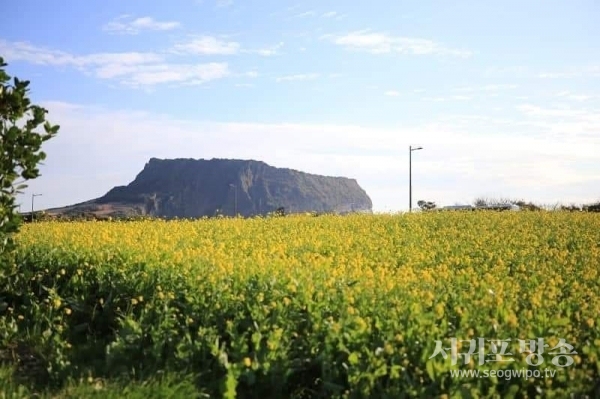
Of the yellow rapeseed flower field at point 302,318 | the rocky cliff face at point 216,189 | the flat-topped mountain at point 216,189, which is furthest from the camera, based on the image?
the rocky cliff face at point 216,189

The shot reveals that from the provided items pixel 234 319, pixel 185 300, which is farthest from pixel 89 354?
pixel 234 319

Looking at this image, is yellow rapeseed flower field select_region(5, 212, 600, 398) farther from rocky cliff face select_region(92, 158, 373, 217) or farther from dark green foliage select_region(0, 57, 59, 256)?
rocky cliff face select_region(92, 158, 373, 217)

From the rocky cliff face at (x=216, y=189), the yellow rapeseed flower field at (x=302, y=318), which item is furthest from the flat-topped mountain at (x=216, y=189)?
the yellow rapeseed flower field at (x=302, y=318)

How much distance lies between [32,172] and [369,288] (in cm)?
375

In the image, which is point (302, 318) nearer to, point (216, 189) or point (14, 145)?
point (14, 145)

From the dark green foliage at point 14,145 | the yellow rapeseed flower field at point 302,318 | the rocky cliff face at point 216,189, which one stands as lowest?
the yellow rapeseed flower field at point 302,318

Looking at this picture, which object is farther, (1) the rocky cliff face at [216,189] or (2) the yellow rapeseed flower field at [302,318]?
(1) the rocky cliff face at [216,189]

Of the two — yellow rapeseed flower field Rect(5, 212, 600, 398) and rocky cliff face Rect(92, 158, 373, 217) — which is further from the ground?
rocky cliff face Rect(92, 158, 373, 217)

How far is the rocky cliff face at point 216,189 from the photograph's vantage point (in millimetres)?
108562

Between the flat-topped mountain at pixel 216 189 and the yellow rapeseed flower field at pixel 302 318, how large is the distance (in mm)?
94663

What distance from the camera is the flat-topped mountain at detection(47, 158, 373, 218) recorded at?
356ft

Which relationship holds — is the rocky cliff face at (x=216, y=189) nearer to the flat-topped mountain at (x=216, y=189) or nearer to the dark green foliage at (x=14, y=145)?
the flat-topped mountain at (x=216, y=189)

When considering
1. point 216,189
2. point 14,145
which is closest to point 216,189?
point 216,189

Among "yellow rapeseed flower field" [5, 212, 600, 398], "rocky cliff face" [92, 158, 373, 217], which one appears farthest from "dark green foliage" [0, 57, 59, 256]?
"rocky cliff face" [92, 158, 373, 217]
